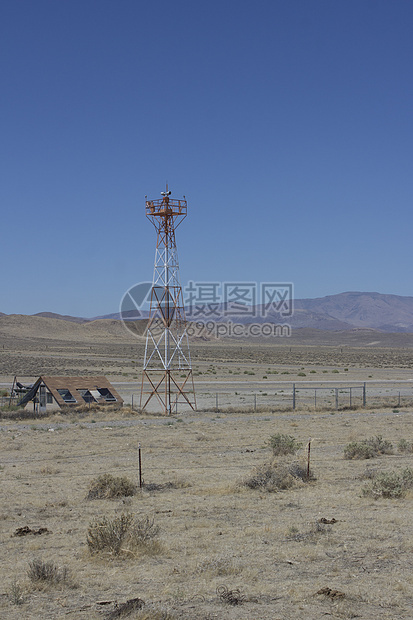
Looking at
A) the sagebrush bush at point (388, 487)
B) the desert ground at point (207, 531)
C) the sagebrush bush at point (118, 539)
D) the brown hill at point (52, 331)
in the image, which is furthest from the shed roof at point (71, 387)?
the brown hill at point (52, 331)

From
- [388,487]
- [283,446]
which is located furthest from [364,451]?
[388,487]

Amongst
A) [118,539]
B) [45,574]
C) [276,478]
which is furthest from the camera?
[276,478]

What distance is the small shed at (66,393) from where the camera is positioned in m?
29.7

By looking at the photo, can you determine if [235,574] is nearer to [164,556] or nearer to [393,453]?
[164,556]

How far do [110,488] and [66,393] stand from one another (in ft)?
62.2

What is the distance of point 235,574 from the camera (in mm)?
7445

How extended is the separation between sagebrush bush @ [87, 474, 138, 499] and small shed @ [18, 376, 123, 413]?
17796 millimetres

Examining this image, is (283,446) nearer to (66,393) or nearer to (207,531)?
(207,531)

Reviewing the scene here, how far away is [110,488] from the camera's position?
12.1 meters

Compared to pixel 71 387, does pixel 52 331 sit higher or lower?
higher

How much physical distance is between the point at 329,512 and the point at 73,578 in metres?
4.90

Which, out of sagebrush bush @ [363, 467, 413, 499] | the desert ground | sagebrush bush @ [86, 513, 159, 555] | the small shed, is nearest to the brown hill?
the small shed

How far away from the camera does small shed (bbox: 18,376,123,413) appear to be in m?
29.7

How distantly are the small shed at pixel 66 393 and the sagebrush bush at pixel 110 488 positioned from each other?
17.8 metres
